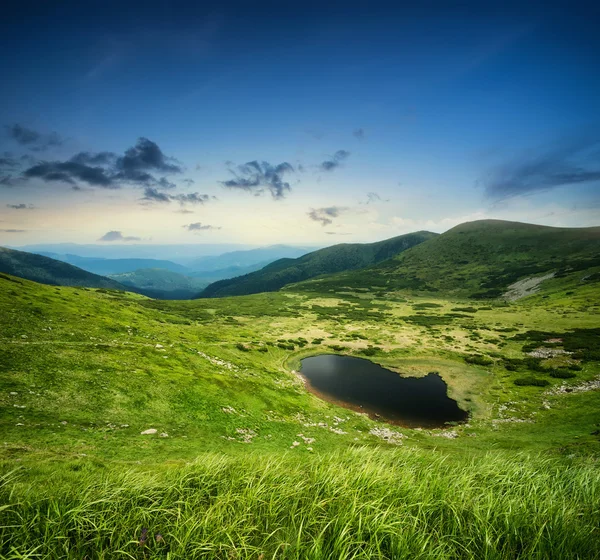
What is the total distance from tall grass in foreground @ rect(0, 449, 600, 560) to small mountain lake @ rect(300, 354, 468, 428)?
124 feet

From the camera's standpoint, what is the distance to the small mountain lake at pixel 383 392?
41906 mm

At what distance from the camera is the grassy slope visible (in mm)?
5398

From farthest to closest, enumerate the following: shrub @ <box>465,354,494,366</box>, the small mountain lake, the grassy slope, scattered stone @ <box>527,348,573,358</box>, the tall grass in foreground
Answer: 1. shrub @ <box>465,354,494,366</box>
2. scattered stone @ <box>527,348,573,358</box>
3. the small mountain lake
4. the grassy slope
5. the tall grass in foreground

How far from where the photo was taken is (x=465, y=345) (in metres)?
77.0

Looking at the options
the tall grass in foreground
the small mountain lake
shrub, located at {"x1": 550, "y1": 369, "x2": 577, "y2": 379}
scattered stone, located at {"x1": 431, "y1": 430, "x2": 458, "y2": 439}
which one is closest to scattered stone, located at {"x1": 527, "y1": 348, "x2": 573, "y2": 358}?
shrub, located at {"x1": 550, "y1": 369, "x2": 577, "y2": 379}

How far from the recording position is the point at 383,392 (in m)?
50.9

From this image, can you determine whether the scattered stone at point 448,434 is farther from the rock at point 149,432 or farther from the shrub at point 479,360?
the shrub at point 479,360

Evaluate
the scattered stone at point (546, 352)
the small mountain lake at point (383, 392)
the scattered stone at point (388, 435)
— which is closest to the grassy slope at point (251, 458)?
the scattered stone at point (388, 435)

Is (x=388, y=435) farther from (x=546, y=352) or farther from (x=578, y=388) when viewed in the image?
(x=546, y=352)

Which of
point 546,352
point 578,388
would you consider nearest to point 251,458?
point 578,388

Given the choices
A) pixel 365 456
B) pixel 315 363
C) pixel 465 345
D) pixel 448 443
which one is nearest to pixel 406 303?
pixel 465 345

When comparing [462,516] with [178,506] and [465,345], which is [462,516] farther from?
[465,345]

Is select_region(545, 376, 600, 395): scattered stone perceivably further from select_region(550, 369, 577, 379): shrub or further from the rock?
the rock

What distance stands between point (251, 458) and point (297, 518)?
356 centimetres
